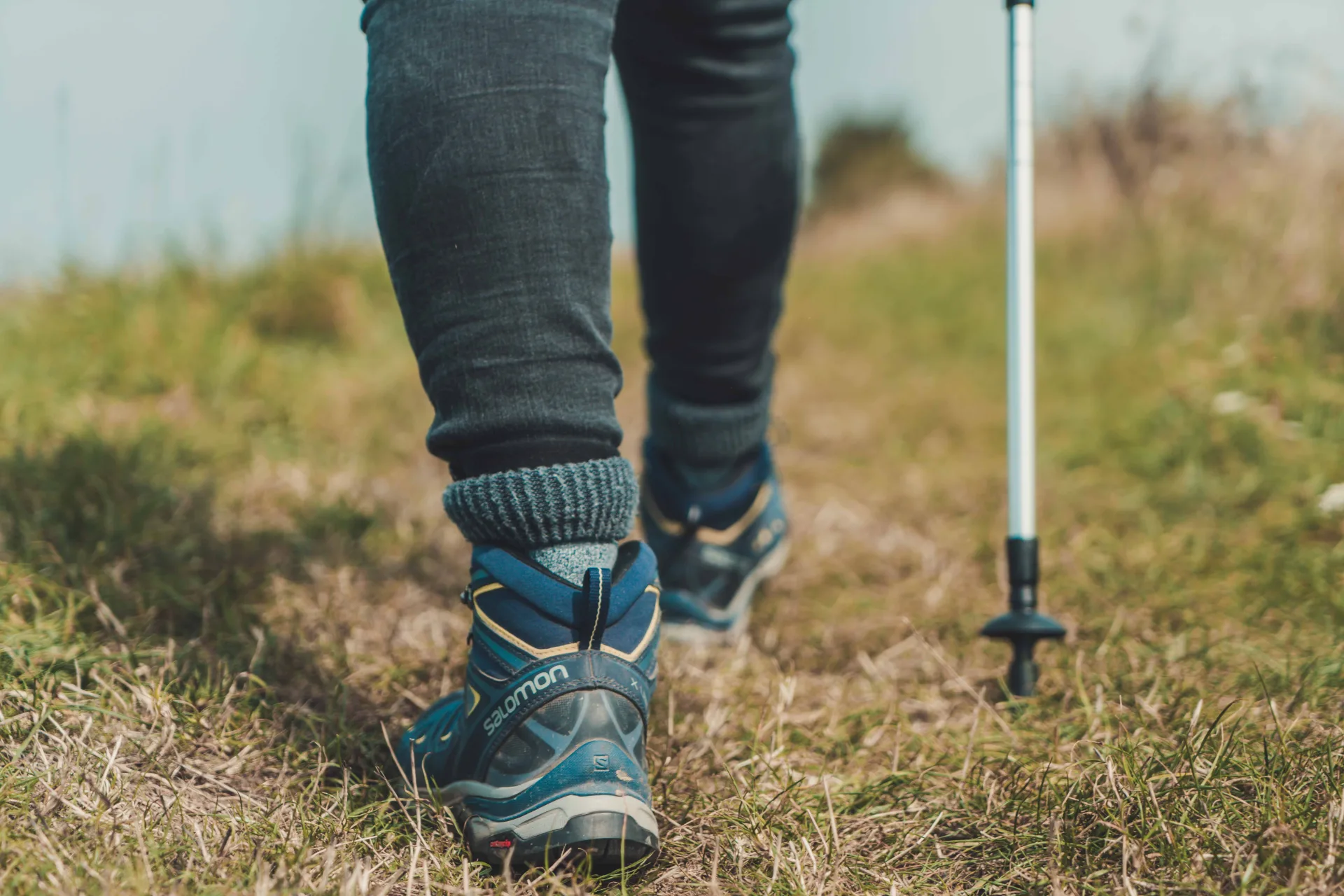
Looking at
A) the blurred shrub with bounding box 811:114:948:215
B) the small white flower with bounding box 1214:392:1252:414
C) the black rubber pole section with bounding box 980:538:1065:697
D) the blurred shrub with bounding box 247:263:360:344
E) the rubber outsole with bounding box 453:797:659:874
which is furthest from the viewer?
the blurred shrub with bounding box 811:114:948:215

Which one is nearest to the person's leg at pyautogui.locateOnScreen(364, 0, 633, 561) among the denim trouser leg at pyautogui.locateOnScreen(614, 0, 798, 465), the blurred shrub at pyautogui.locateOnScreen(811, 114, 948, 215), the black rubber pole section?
the denim trouser leg at pyautogui.locateOnScreen(614, 0, 798, 465)

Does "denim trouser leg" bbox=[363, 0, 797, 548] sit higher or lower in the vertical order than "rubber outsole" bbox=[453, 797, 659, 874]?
higher

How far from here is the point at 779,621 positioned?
181 cm

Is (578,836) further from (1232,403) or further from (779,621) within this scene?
(1232,403)

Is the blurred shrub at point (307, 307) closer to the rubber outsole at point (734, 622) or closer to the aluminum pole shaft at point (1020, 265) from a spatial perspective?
the rubber outsole at point (734, 622)

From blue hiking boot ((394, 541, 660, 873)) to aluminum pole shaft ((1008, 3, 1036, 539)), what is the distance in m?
0.64

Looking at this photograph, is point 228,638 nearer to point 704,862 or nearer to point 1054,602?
point 704,862

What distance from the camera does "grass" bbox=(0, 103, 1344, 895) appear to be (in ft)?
3.14

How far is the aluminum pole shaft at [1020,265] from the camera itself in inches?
55.4

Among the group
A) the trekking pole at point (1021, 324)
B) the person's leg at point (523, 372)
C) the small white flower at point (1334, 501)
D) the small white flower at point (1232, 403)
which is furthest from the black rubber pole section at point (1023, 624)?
the small white flower at point (1232, 403)

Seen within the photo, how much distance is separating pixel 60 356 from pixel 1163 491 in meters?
2.72

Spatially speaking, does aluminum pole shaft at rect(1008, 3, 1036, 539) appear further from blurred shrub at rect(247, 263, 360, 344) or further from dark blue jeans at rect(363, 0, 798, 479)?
blurred shrub at rect(247, 263, 360, 344)

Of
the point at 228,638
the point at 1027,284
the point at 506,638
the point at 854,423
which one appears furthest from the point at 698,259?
the point at 854,423

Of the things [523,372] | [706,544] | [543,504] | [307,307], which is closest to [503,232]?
[523,372]
